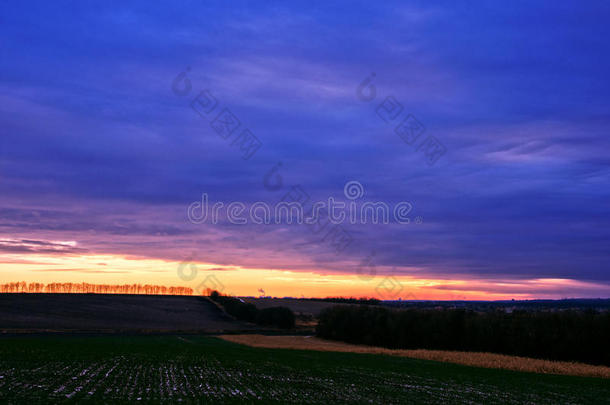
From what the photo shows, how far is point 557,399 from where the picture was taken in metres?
27.5

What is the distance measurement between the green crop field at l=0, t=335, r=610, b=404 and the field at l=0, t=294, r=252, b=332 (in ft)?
237

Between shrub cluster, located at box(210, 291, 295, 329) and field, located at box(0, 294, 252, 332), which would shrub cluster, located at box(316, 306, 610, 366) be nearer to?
shrub cluster, located at box(210, 291, 295, 329)

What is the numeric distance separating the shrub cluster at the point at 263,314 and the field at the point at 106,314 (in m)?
3.57

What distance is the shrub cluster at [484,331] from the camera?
65.5m

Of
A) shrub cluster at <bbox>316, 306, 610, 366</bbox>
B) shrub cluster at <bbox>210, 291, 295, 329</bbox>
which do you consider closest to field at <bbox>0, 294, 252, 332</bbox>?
shrub cluster at <bbox>210, 291, 295, 329</bbox>

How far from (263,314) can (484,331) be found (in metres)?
68.3

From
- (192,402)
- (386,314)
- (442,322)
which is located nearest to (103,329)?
(386,314)

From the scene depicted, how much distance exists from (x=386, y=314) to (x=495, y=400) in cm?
7332

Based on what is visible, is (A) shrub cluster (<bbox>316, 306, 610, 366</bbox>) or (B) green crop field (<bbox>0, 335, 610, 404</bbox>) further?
(A) shrub cluster (<bbox>316, 306, 610, 366</bbox>)

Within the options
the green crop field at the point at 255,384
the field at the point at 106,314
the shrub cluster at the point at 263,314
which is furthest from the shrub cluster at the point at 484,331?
the field at the point at 106,314

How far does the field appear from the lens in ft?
370

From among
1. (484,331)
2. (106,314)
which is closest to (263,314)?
(106,314)

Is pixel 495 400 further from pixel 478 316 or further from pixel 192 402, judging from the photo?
pixel 478 316

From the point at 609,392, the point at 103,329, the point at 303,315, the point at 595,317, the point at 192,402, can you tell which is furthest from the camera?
the point at 303,315
